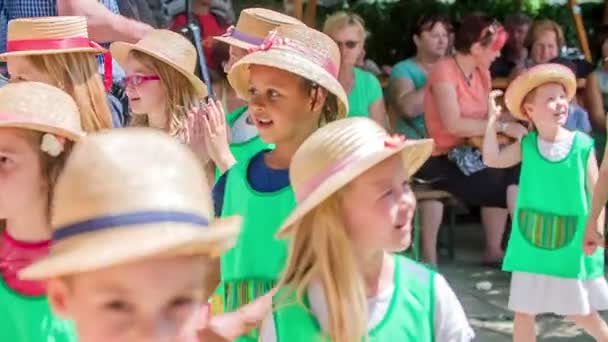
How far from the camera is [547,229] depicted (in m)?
5.86

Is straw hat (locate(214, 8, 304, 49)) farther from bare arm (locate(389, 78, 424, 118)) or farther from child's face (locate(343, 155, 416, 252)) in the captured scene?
bare arm (locate(389, 78, 424, 118))

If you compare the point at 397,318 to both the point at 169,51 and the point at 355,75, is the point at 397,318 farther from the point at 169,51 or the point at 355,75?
the point at 355,75

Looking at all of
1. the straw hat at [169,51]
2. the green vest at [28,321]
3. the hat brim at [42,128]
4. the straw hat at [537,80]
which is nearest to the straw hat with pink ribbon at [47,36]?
the straw hat at [169,51]

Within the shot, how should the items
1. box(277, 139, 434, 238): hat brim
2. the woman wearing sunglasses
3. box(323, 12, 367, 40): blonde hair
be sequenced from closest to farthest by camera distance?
box(277, 139, 434, 238): hat brim
the woman wearing sunglasses
box(323, 12, 367, 40): blonde hair

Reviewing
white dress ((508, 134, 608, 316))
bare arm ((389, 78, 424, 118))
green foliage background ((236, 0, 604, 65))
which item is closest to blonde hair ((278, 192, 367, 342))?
white dress ((508, 134, 608, 316))

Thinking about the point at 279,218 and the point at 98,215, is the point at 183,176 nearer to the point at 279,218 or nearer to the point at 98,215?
the point at 98,215

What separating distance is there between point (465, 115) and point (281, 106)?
4.34 metres

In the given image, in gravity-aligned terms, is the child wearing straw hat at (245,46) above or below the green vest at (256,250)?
above

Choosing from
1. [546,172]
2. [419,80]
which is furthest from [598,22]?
[546,172]

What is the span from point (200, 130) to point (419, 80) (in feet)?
14.6

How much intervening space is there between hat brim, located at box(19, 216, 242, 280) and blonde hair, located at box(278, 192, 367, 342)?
0.89 m

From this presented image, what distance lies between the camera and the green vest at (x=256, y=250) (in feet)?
11.8

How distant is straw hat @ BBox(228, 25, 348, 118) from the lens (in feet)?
12.4

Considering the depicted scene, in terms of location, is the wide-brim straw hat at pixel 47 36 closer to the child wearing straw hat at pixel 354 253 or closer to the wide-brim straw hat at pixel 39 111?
the wide-brim straw hat at pixel 39 111
